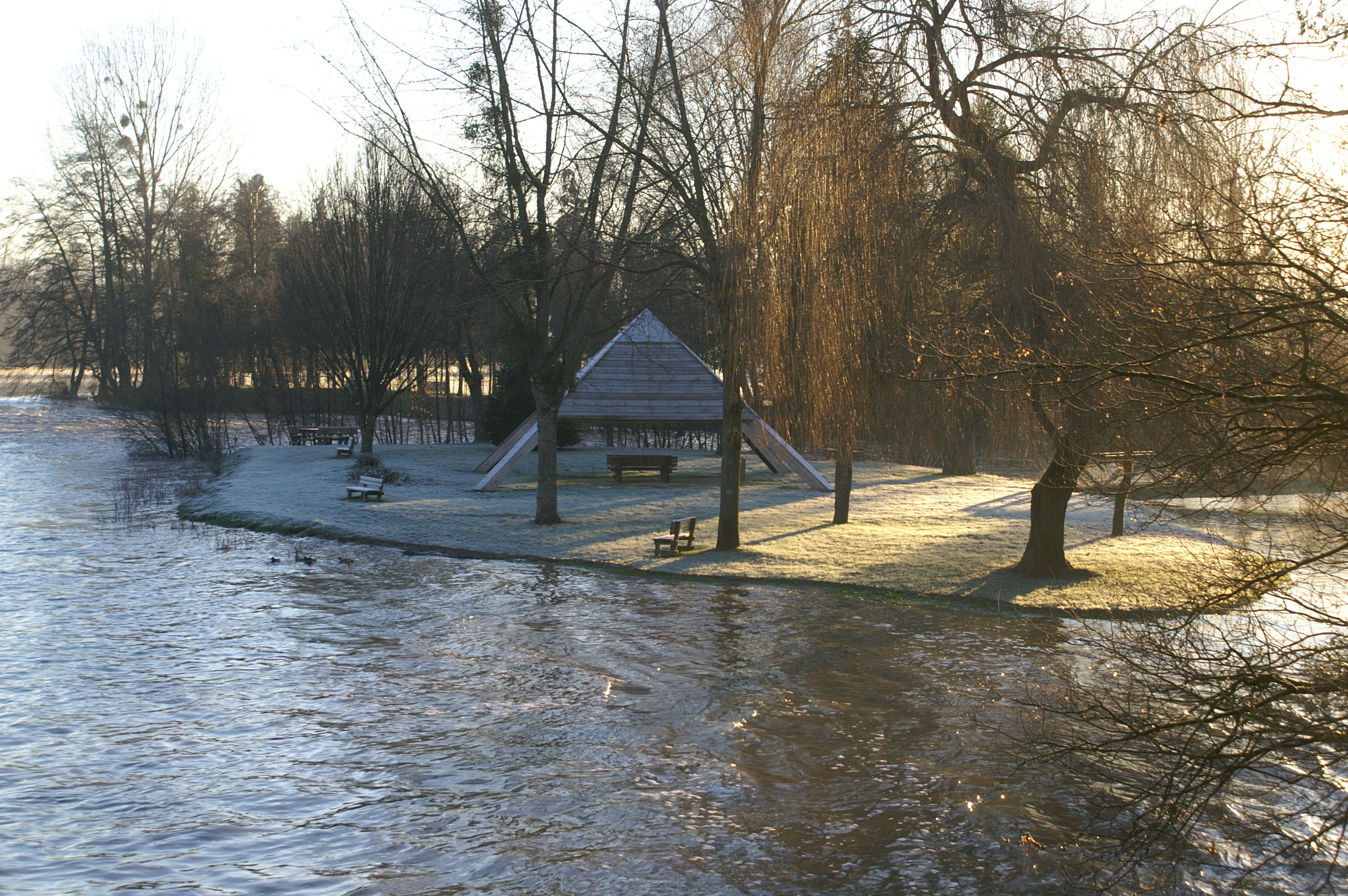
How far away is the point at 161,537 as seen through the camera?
614 inches

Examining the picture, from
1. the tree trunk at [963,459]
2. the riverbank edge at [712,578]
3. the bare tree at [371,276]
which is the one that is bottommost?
the riverbank edge at [712,578]

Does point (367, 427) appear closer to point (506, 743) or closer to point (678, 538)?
point (678, 538)

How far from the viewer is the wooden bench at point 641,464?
24328 millimetres

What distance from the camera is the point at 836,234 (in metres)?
10.1

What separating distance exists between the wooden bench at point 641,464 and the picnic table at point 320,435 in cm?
1233

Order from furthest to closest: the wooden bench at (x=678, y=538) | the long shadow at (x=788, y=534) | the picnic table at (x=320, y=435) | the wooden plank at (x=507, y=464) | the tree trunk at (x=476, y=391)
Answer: the tree trunk at (x=476, y=391)
the picnic table at (x=320, y=435)
the wooden plank at (x=507, y=464)
the long shadow at (x=788, y=534)
the wooden bench at (x=678, y=538)

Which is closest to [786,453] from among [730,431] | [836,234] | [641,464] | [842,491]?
[641,464]

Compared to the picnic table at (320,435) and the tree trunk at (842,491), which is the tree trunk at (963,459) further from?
the picnic table at (320,435)

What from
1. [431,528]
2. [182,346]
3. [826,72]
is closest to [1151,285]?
[826,72]

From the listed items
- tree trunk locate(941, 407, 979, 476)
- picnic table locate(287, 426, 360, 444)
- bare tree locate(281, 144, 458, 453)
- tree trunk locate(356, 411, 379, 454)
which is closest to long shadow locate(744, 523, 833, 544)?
tree trunk locate(941, 407, 979, 476)

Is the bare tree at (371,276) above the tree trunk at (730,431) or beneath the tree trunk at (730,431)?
above

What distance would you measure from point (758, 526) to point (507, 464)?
7.38 m

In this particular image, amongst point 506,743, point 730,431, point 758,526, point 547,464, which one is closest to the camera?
point 506,743

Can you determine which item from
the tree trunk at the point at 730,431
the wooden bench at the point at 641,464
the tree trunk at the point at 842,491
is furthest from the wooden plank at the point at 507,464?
the tree trunk at the point at 730,431
